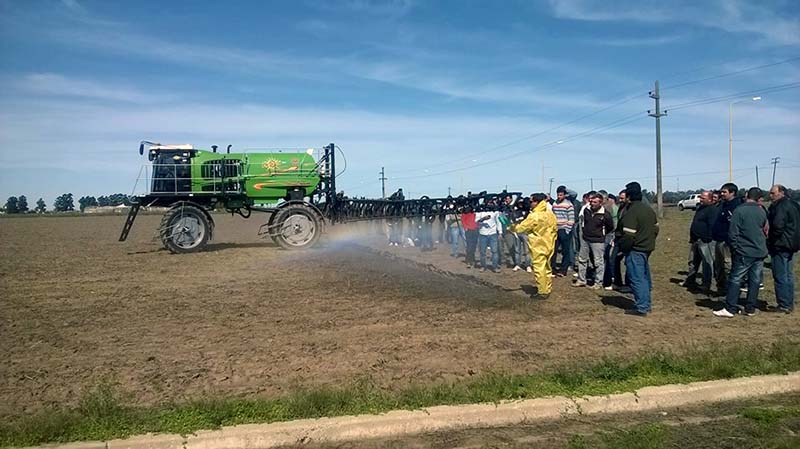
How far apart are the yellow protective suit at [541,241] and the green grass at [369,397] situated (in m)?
3.82

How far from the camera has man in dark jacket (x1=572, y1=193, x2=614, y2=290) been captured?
12469 mm

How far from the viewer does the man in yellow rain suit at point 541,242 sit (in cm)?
1106

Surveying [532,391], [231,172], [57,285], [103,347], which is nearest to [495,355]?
[532,391]

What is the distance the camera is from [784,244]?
9.69 meters

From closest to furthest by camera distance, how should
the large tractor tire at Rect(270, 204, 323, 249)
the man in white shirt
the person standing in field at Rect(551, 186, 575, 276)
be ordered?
the person standing in field at Rect(551, 186, 575, 276) < the man in white shirt < the large tractor tire at Rect(270, 204, 323, 249)

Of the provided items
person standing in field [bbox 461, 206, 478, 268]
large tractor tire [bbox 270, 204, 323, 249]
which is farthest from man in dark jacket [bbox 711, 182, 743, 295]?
large tractor tire [bbox 270, 204, 323, 249]

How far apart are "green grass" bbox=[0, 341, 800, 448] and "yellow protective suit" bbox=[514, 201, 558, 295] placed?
3819mm

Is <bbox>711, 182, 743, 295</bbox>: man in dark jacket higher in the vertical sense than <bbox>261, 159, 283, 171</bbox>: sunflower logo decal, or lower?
lower

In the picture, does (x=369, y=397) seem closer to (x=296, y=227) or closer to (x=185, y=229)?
(x=296, y=227)

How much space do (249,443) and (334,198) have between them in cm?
1517

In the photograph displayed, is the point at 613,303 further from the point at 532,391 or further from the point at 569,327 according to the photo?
the point at 532,391

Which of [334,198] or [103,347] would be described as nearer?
[103,347]

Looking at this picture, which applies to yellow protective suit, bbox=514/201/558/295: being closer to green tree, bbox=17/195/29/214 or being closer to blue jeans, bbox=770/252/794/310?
blue jeans, bbox=770/252/794/310

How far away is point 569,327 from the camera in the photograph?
8953 millimetres
